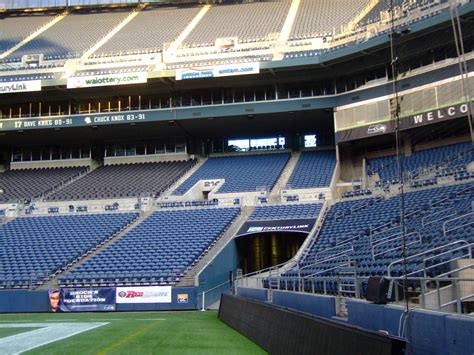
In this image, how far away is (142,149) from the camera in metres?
37.0

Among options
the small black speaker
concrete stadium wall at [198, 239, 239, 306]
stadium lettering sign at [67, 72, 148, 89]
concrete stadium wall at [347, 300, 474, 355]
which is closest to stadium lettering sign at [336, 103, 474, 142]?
concrete stadium wall at [198, 239, 239, 306]

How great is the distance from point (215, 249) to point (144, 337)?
35.1ft

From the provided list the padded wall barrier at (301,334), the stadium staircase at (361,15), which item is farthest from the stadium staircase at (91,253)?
the stadium staircase at (361,15)

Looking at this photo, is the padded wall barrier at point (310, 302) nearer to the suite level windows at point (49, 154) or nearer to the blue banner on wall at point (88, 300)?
the blue banner on wall at point (88, 300)

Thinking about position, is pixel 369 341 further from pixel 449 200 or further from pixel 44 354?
pixel 449 200

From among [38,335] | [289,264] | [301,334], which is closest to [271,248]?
[289,264]

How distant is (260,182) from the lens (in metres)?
29.1

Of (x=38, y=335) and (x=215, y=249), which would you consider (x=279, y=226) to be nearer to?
(x=215, y=249)

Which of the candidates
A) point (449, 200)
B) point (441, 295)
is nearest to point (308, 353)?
point (441, 295)

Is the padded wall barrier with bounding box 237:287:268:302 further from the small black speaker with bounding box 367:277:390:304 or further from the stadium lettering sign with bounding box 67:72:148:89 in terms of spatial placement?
the stadium lettering sign with bounding box 67:72:148:89

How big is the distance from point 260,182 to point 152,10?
23.7 m

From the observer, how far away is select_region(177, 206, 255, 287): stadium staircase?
19938mm

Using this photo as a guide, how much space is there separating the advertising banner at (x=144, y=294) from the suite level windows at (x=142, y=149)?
56.8ft

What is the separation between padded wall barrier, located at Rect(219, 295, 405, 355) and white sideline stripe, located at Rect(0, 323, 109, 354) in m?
3.96
